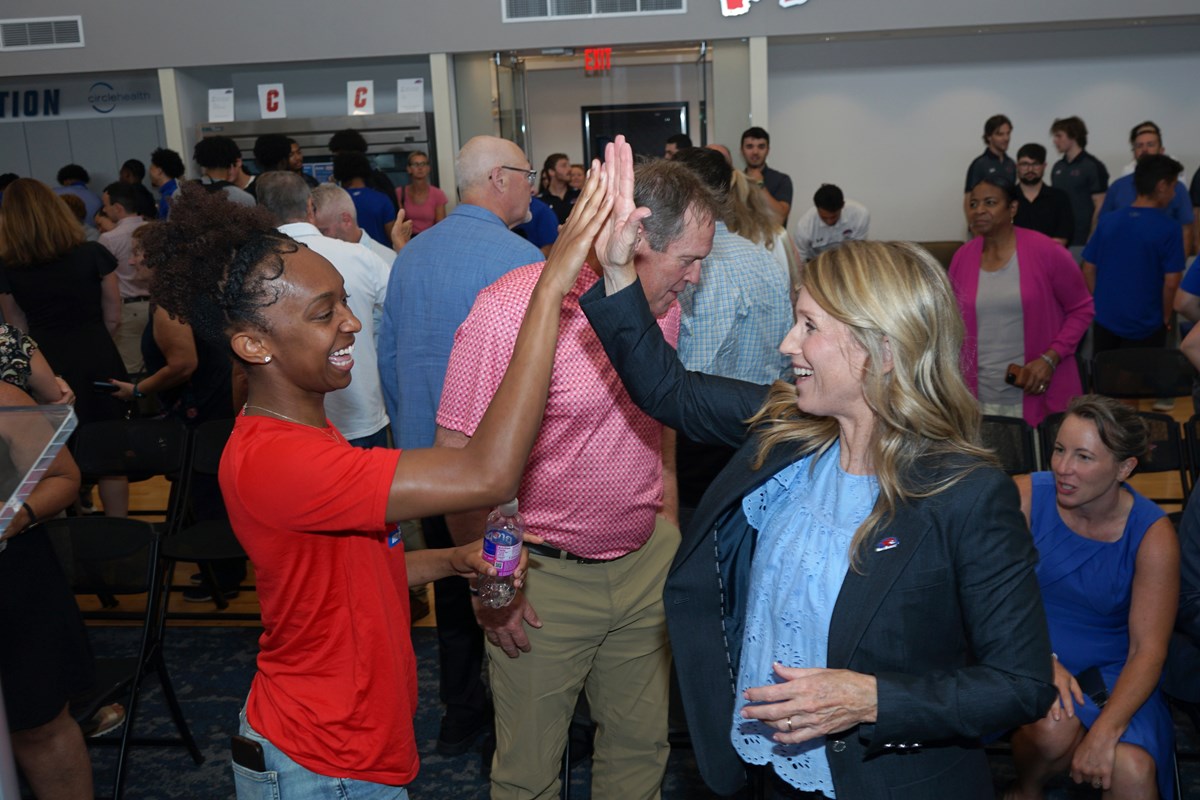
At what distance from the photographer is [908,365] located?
1508mm

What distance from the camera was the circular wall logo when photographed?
34.0 feet

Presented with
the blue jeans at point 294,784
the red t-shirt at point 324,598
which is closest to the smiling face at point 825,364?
the red t-shirt at point 324,598

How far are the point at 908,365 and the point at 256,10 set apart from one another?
29.4 feet

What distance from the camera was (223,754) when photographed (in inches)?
129

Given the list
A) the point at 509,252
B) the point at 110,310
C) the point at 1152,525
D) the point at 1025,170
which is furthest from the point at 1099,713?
the point at 1025,170

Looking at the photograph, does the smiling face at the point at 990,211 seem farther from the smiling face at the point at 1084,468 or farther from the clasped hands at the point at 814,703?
the clasped hands at the point at 814,703

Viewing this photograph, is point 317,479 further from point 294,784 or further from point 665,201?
point 665,201

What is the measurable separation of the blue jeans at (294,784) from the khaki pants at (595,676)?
1.99ft

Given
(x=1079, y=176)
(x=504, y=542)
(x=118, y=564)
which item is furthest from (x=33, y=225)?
(x=1079, y=176)

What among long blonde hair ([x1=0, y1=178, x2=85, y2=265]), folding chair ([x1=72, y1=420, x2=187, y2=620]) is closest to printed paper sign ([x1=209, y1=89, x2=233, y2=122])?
long blonde hair ([x1=0, y1=178, x2=85, y2=265])

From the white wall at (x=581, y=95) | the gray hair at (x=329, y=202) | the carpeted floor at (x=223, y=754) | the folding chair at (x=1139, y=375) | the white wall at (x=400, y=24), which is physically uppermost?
the white wall at (x=400, y=24)

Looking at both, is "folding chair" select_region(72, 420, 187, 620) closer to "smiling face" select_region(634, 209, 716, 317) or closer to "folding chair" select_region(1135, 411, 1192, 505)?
"smiling face" select_region(634, 209, 716, 317)

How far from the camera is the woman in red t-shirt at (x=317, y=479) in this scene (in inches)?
56.9

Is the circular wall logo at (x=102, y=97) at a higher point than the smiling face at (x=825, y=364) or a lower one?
higher
